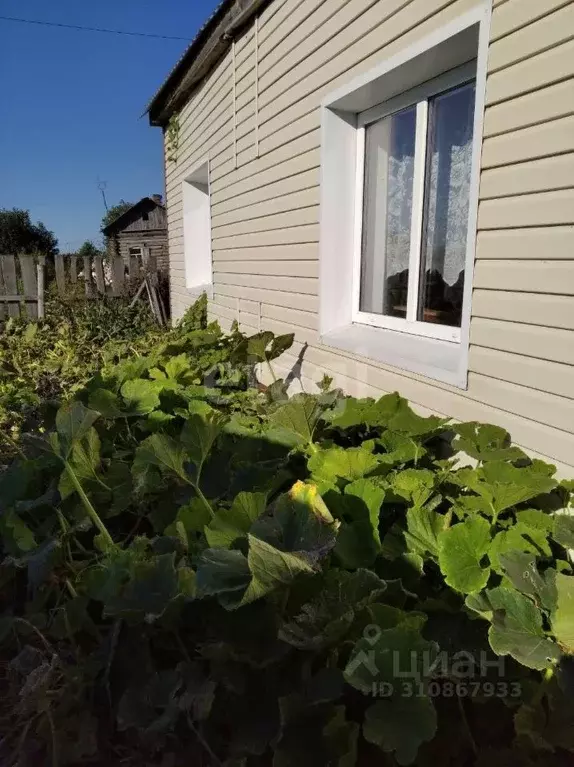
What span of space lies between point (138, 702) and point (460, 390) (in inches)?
70.1

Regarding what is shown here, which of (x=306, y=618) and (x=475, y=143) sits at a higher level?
(x=475, y=143)

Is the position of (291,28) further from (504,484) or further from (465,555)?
(465,555)

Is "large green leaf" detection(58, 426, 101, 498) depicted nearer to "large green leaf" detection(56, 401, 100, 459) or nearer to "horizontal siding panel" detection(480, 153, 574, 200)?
"large green leaf" detection(56, 401, 100, 459)

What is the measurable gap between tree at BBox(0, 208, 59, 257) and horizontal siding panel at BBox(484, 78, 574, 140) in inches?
1834

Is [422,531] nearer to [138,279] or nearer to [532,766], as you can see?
[532,766]

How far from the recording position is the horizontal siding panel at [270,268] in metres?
3.79

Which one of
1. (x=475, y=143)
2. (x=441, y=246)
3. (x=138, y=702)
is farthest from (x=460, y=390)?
(x=138, y=702)

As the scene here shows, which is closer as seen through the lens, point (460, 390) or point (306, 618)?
point (306, 618)

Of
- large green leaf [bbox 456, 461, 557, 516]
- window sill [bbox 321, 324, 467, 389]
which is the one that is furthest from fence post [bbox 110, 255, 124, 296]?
large green leaf [bbox 456, 461, 557, 516]

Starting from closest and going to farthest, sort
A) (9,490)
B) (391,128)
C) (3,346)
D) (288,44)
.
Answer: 1. (9,490)
2. (391,128)
3. (288,44)
4. (3,346)

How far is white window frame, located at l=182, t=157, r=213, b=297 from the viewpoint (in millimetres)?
7629

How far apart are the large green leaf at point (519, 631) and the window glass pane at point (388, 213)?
2.16m

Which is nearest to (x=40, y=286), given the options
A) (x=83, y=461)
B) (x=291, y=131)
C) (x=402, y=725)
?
(x=291, y=131)

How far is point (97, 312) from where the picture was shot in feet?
32.9
